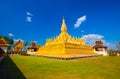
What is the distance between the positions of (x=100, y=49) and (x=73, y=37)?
12.9m

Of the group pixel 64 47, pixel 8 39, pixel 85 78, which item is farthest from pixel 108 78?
Answer: pixel 8 39

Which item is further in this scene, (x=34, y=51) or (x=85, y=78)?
(x=34, y=51)

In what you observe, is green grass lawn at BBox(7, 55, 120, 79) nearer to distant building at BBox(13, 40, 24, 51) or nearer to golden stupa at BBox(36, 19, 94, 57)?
golden stupa at BBox(36, 19, 94, 57)

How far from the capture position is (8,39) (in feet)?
244

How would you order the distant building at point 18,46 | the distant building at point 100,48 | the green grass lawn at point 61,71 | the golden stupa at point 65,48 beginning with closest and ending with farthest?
the green grass lawn at point 61,71, the golden stupa at point 65,48, the distant building at point 100,48, the distant building at point 18,46

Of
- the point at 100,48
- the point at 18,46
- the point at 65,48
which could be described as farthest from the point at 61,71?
the point at 18,46

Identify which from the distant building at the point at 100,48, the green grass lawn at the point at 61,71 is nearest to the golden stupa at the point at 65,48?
the distant building at the point at 100,48

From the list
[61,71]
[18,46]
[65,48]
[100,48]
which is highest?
[18,46]

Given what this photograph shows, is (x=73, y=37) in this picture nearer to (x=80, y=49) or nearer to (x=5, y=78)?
(x=80, y=49)

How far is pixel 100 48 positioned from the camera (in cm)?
5031

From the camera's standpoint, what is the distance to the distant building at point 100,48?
4896cm

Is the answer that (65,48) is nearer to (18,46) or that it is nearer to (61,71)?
(61,71)

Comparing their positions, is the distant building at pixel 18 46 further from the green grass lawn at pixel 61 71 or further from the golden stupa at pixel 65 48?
the green grass lawn at pixel 61 71

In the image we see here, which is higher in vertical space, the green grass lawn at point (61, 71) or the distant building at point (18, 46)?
the distant building at point (18, 46)
